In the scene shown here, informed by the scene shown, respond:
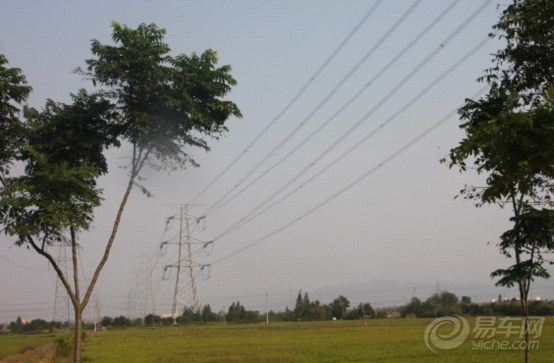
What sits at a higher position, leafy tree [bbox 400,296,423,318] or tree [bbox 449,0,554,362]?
tree [bbox 449,0,554,362]

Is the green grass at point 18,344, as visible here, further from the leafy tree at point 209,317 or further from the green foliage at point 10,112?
the leafy tree at point 209,317

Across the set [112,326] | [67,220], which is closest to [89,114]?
[67,220]

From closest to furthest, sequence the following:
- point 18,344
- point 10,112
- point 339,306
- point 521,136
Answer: point 521,136, point 10,112, point 18,344, point 339,306

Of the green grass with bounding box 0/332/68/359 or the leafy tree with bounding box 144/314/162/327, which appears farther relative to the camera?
the leafy tree with bounding box 144/314/162/327

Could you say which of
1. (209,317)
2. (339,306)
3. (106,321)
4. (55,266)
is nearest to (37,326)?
(106,321)

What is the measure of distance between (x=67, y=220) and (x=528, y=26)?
41.4 ft

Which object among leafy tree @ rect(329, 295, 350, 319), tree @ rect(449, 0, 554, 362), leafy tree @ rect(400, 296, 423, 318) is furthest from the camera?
leafy tree @ rect(329, 295, 350, 319)

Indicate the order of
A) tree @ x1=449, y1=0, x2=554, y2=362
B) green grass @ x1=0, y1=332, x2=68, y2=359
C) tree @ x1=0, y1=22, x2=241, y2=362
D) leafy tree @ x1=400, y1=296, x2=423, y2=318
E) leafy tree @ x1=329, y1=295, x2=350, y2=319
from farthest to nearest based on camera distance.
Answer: leafy tree @ x1=329, y1=295, x2=350, y2=319 < leafy tree @ x1=400, y1=296, x2=423, y2=318 < green grass @ x1=0, y1=332, x2=68, y2=359 < tree @ x1=0, y1=22, x2=241, y2=362 < tree @ x1=449, y1=0, x2=554, y2=362

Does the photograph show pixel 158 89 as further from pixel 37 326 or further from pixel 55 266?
pixel 37 326

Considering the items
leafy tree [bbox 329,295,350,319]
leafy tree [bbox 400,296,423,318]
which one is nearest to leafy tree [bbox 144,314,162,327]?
leafy tree [bbox 329,295,350,319]

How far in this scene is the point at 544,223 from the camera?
11047mm

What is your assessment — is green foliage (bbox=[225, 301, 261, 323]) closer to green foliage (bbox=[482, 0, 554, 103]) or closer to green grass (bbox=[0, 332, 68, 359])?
green grass (bbox=[0, 332, 68, 359])

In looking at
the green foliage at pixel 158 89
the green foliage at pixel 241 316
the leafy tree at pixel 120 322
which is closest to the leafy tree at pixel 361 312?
the green foliage at pixel 241 316

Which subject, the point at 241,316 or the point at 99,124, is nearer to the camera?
the point at 99,124
